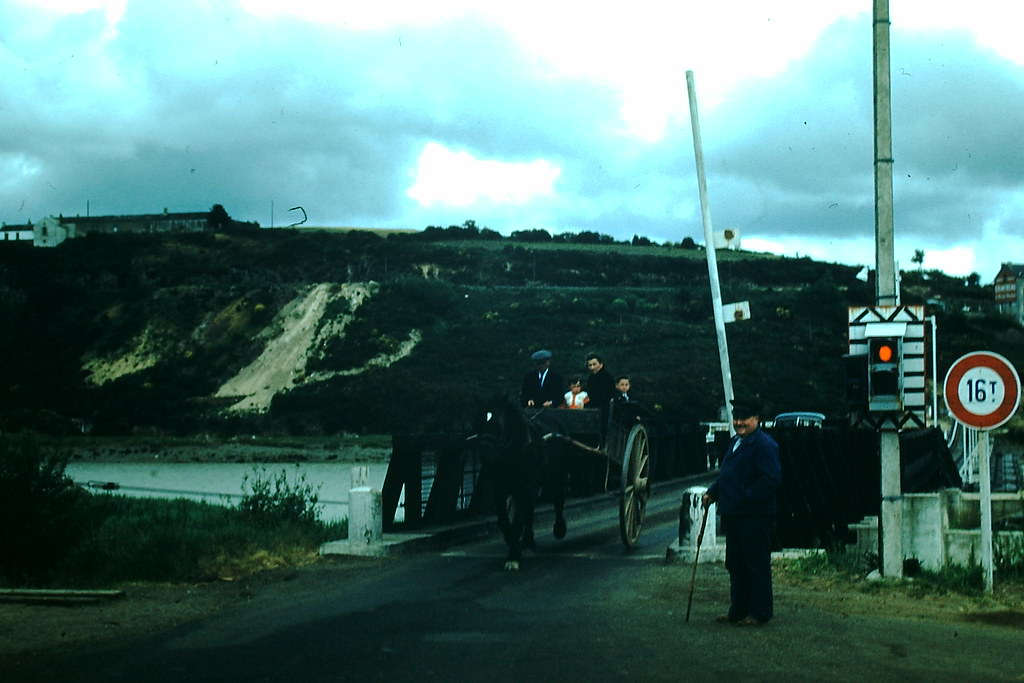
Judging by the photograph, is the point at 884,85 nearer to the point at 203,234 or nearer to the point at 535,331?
the point at 535,331

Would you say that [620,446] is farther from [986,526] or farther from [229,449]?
[229,449]

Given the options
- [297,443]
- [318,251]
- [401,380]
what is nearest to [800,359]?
[401,380]

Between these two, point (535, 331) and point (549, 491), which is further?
point (535, 331)

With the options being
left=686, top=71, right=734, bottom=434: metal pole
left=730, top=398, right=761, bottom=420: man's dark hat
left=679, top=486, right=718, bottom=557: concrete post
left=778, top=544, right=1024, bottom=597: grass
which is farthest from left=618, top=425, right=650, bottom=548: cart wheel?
left=686, top=71, right=734, bottom=434: metal pole

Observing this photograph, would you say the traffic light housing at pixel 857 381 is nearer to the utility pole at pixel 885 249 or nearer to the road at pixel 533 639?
the utility pole at pixel 885 249

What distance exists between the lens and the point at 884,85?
47.0ft

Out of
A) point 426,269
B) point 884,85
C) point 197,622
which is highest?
point 426,269

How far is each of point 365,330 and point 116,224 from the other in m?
56.4

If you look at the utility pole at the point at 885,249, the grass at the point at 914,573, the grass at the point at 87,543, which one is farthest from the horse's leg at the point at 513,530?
the utility pole at the point at 885,249

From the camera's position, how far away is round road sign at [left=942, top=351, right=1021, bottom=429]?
13.1 meters

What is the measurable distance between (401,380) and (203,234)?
40433mm

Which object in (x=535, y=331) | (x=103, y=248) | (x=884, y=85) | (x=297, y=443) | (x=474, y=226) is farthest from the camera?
(x=474, y=226)

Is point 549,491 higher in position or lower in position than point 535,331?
lower

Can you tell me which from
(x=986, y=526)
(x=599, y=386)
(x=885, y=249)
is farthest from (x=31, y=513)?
(x=986, y=526)
